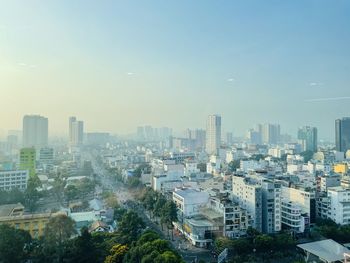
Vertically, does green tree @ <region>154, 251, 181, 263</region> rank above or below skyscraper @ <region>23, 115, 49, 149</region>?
below

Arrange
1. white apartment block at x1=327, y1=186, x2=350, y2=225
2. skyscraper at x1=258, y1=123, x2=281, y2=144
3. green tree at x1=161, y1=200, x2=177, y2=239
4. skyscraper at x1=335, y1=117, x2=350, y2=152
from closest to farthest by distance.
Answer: green tree at x1=161, y1=200, x2=177, y2=239 → white apartment block at x1=327, y1=186, x2=350, y2=225 → skyscraper at x1=335, y1=117, x2=350, y2=152 → skyscraper at x1=258, y1=123, x2=281, y2=144

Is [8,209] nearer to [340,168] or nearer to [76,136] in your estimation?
[76,136]

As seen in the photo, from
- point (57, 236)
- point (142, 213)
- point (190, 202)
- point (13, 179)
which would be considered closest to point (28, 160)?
point (13, 179)

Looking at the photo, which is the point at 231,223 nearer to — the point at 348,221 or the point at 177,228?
the point at 177,228

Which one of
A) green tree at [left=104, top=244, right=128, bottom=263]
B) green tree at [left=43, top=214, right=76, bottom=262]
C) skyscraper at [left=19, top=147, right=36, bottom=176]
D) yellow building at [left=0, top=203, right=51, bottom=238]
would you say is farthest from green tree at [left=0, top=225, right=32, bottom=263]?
skyscraper at [left=19, top=147, right=36, bottom=176]

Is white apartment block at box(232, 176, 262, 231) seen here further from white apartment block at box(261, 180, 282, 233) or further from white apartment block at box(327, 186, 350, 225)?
white apartment block at box(327, 186, 350, 225)

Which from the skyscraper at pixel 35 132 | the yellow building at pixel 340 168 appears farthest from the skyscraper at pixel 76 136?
the yellow building at pixel 340 168
